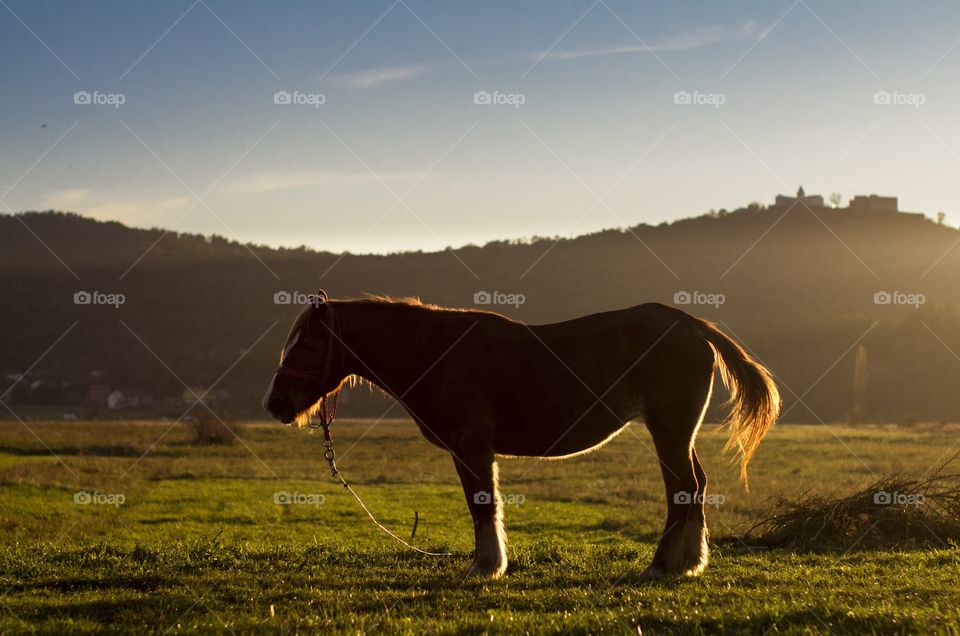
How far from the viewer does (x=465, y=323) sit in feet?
28.4

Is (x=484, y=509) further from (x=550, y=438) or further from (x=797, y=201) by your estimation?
(x=797, y=201)

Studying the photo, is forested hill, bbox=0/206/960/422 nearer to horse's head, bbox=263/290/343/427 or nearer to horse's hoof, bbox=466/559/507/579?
horse's head, bbox=263/290/343/427

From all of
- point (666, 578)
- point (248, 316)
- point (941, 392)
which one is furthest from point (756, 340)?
point (666, 578)

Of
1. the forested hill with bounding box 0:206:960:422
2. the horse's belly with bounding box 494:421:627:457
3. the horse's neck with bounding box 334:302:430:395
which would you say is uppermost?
the forested hill with bounding box 0:206:960:422

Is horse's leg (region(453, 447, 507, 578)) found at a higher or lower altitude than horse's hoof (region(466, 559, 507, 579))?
higher

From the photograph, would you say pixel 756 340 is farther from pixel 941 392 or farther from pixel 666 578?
pixel 666 578

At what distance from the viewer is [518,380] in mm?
8406

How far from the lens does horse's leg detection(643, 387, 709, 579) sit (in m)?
8.25

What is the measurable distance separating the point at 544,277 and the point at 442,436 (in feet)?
363

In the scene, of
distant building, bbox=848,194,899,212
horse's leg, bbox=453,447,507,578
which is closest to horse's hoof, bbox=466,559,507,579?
horse's leg, bbox=453,447,507,578

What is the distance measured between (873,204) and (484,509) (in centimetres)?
16081

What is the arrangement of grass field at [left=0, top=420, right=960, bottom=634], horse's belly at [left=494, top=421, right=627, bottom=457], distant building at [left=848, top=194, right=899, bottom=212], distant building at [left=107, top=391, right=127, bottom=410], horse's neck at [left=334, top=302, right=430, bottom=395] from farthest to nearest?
1. distant building at [left=848, top=194, right=899, bottom=212]
2. distant building at [left=107, top=391, right=127, bottom=410]
3. horse's neck at [left=334, top=302, right=430, bottom=395]
4. horse's belly at [left=494, top=421, right=627, bottom=457]
5. grass field at [left=0, top=420, right=960, bottom=634]

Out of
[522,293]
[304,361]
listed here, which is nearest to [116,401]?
[522,293]

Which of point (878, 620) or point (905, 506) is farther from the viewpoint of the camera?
point (905, 506)
